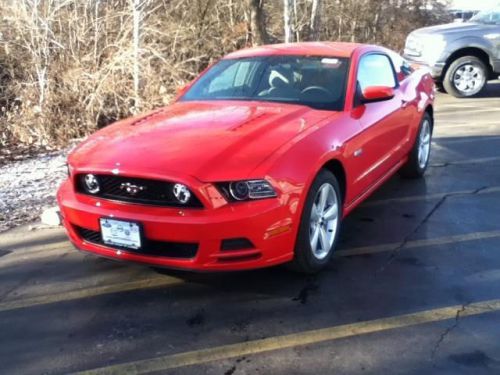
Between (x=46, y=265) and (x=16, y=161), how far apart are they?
3.64 m

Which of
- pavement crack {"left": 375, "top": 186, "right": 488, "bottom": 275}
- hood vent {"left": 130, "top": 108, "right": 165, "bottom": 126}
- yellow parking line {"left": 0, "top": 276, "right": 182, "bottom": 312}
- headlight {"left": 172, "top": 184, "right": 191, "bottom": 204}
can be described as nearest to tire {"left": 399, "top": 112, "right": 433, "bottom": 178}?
pavement crack {"left": 375, "top": 186, "right": 488, "bottom": 275}

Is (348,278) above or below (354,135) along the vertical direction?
below

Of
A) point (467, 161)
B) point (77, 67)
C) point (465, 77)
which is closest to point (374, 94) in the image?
point (467, 161)

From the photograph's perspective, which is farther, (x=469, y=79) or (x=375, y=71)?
(x=469, y=79)

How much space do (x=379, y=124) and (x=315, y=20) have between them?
11.0 meters

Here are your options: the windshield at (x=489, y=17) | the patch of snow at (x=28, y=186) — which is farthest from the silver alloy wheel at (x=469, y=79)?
the patch of snow at (x=28, y=186)

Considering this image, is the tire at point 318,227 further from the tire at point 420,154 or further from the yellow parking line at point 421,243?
the tire at point 420,154

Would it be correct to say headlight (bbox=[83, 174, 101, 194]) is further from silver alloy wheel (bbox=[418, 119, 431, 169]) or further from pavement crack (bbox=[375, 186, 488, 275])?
silver alloy wheel (bbox=[418, 119, 431, 169])

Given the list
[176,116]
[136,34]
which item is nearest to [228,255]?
[176,116]

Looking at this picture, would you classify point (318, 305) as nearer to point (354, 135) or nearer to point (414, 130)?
point (354, 135)

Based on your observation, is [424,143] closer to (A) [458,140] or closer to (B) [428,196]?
(B) [428,196]

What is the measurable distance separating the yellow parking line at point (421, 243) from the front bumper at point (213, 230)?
3.03ft

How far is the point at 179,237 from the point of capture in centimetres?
321

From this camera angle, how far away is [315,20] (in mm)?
14867
